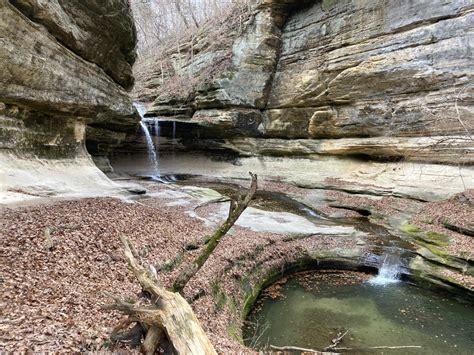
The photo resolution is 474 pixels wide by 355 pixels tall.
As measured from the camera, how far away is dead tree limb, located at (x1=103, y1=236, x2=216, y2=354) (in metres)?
3.79

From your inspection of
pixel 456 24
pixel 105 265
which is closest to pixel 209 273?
pixel 105 265

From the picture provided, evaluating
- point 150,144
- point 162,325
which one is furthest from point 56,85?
point 150,144

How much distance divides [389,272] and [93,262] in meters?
9.63

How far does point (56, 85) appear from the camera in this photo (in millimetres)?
13391

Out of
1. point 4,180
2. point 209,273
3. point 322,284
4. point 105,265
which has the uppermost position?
point 4,180

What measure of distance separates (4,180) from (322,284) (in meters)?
11.6

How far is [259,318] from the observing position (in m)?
8.22

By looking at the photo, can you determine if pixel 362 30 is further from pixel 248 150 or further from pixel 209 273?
pixel 209 273

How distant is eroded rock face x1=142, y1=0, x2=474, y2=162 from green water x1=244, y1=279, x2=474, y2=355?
9.77 metres

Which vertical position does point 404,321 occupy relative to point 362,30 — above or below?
below

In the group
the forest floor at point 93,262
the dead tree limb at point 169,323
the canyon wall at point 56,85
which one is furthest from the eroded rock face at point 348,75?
the dead tree limb at point 169,323

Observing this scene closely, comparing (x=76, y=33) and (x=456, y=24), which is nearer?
(x=76, y=33)

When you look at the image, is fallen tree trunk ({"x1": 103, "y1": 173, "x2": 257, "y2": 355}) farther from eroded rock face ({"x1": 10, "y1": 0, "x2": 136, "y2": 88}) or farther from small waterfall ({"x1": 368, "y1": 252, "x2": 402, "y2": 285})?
eroded rock face ({"x1": 10, "y1": 0, "x2": 136, "y2": 88})

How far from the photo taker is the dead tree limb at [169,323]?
3787 mm
